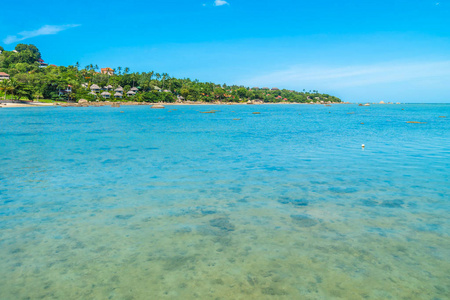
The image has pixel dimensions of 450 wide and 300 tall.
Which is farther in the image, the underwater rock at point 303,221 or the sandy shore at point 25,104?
the sandy shore at point 25,104

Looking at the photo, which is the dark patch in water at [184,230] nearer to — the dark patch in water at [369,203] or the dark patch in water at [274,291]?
the dark patch in water at [274,291]

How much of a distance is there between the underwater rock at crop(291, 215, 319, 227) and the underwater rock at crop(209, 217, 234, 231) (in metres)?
2.04

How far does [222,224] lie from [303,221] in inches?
99.4

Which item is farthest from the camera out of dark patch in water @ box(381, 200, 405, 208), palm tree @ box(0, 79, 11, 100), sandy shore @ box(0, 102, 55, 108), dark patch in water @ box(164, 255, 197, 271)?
palm tree @ box(0, 79, 11, 100)

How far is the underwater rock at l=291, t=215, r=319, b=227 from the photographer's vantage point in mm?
8719

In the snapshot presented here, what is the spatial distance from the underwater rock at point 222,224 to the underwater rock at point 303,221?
80.4 inches

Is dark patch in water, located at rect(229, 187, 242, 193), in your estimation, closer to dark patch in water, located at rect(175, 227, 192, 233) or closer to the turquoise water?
the turquoise water

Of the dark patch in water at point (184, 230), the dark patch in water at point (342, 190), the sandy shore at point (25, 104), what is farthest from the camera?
the sandy shore at point (25, 104)

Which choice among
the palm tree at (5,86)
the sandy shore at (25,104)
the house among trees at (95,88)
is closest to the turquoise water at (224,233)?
the sandy shore at (25,104)

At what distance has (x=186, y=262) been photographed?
6668 mm

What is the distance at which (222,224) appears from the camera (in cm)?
877

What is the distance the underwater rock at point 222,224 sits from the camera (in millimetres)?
8484

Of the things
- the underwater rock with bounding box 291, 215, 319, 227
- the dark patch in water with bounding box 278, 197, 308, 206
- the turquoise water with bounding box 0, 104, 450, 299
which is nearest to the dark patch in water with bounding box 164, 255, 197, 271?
the turquoise water with bounding box 0, 104, 450, 299

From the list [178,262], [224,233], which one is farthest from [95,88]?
[178,262]
